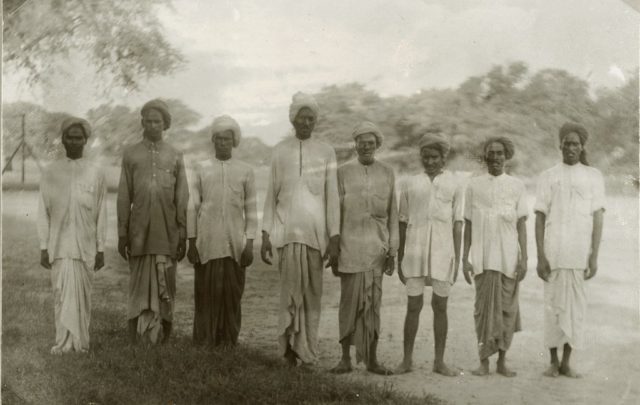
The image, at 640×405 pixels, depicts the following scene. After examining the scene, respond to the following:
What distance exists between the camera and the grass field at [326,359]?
4531 millimetres

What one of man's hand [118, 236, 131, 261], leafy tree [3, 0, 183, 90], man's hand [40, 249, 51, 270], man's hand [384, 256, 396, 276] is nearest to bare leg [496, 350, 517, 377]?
man's hand [384, 256, 396, 276]

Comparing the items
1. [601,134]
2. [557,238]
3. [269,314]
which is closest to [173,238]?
[269,314]

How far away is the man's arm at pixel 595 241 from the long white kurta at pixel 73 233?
115 inches

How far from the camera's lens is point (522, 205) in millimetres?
4660

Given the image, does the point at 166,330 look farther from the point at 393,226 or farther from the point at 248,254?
the point at 393,226

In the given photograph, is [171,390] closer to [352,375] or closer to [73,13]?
[352,375]

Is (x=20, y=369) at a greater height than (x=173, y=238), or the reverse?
(x=173, y=238)

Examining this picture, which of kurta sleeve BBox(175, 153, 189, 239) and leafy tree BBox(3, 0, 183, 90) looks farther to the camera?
leafy tree BBox(3, 0, 183, 90)

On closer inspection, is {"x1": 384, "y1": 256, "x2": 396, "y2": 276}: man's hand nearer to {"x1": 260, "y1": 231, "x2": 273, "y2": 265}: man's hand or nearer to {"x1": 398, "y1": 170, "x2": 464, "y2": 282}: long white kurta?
{"x1": 398, "y1": 170, "x2": 464, "y2": 282}: long white kurta

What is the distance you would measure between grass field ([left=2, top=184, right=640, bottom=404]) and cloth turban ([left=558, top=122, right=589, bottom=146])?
0.41 m

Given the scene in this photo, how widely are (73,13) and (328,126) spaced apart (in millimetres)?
1805

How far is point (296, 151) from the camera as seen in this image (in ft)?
15.6

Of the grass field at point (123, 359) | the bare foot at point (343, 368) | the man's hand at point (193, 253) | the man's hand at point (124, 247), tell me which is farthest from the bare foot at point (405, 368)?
the man's hand at point (124, 247)

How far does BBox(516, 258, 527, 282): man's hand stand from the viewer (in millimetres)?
4652
